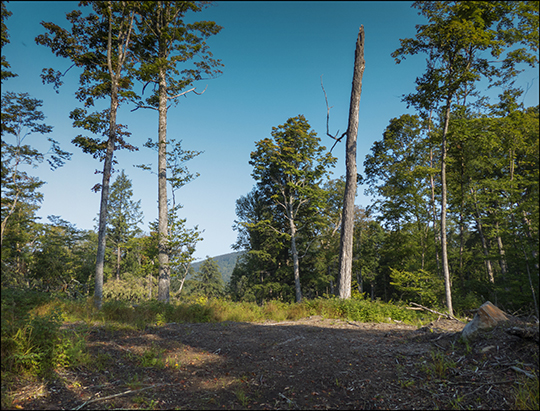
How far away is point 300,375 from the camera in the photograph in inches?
149

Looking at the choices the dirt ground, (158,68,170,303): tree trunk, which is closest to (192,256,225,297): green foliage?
(158,68,170,303): tree trunk

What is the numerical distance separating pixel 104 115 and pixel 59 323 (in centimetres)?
1017

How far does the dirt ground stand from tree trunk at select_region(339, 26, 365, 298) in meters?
4.49

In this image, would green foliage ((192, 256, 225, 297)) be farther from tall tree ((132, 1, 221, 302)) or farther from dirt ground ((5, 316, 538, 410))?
dirt ground ((5, 316, 538, 410))

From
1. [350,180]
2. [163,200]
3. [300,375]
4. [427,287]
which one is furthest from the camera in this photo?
[427,287]

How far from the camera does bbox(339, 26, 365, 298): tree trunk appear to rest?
972 cm

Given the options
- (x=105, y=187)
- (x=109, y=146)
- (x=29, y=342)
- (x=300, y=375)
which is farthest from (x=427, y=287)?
(x=109, y=146)

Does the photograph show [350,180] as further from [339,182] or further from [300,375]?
[339,182]

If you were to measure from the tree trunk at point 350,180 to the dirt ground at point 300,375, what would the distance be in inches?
177

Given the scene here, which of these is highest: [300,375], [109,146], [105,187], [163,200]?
[109,146]

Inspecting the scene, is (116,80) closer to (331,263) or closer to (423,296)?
(423,296)

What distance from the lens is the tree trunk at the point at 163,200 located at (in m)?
10.9

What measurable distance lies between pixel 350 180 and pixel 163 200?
7.24 metres

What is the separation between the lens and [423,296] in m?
14.7
